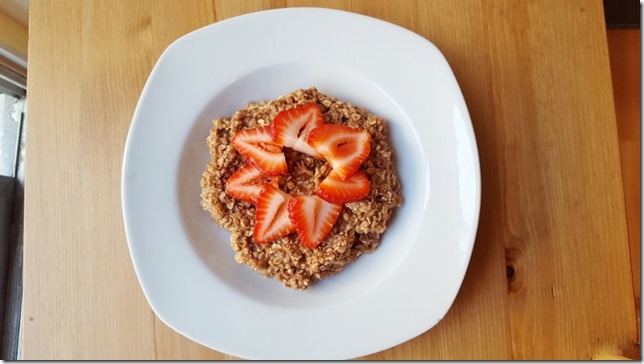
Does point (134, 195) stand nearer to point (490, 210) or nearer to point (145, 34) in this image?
point (145, 34)

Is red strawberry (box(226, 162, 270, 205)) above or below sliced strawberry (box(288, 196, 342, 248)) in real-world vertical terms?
above

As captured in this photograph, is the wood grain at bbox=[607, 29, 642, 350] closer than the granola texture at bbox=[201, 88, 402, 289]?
No

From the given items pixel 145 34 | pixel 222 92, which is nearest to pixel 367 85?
pixel 222 92

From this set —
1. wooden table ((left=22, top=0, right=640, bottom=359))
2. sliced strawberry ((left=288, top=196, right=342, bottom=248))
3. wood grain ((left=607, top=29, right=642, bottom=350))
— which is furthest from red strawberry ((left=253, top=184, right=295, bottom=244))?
wood grain ((left=607, top=29, right=642, bottom=350))

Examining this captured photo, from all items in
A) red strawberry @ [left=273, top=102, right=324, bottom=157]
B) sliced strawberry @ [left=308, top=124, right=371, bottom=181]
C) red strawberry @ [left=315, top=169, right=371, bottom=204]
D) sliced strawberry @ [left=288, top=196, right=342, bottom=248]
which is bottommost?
sliced strawberry @ [left=288, top=196, right=342, bottom=248]

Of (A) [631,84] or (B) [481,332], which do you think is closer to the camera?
(B) [481,332]

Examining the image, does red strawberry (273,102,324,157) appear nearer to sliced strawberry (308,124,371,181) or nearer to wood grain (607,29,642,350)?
sliced strawberry (308,124,371,181)
